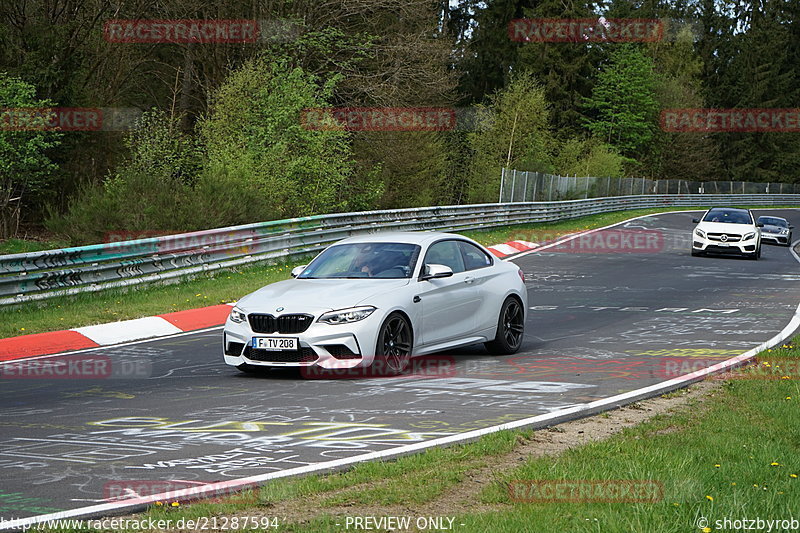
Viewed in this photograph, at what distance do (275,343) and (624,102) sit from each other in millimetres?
84281

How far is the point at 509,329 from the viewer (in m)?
12.9

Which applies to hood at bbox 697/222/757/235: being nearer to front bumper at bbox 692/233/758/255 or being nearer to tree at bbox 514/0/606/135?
front bumper at bbox 692/233/758/255

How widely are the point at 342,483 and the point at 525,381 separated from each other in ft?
15.4

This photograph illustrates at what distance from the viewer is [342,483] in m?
6.25

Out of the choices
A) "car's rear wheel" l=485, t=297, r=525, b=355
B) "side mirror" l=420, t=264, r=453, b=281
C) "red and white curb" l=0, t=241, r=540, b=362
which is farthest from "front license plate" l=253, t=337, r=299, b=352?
"red and white curb" l=0, t=241, r=540, b=362

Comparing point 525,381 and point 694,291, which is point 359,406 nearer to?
point 525,381

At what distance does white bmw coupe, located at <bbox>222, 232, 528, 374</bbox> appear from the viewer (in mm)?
10617

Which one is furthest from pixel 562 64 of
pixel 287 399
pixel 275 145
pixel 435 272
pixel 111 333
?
pixel 287 399

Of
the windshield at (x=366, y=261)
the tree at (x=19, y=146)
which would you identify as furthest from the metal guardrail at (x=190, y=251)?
the tree at (x=19, y=146)

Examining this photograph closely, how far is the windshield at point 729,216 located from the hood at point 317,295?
73.4ft

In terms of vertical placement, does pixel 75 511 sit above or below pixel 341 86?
below

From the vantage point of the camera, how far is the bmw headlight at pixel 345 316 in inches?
418

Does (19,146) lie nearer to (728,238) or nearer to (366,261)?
(728,238)

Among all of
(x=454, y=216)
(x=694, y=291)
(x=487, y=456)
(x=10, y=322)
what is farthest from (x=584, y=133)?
(x=487, y=456)
